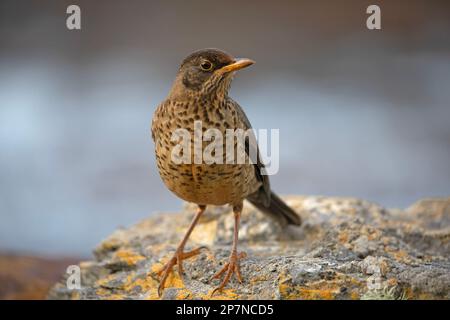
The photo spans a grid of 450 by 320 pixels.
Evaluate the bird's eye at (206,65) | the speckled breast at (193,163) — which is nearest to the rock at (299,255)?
the speckled breast at (193,163)

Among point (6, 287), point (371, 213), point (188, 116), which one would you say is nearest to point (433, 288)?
point (188, 116)

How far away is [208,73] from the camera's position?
13.1ft

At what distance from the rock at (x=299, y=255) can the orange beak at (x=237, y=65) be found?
1274 mm

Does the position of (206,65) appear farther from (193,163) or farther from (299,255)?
(299,255)

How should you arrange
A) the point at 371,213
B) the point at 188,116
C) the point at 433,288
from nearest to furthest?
the point at 433,288 → the point at 188,116 → the point at 371,213

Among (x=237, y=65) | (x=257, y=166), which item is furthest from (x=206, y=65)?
(x=257, y=166)

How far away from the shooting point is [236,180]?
4160 mm

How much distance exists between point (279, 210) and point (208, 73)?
1646 mm

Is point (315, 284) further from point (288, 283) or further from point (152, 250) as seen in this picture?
point (152, 250)

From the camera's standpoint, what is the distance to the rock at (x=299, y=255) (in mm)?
3399

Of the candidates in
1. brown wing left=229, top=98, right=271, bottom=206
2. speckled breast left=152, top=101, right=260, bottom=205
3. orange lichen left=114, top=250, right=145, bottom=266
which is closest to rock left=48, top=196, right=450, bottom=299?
orange lichen left=114, top=250, right=145, bottom=266

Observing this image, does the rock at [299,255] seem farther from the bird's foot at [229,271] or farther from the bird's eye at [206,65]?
the bird's eye at [206,65]

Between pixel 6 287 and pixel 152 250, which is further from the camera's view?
pixel 6 287
